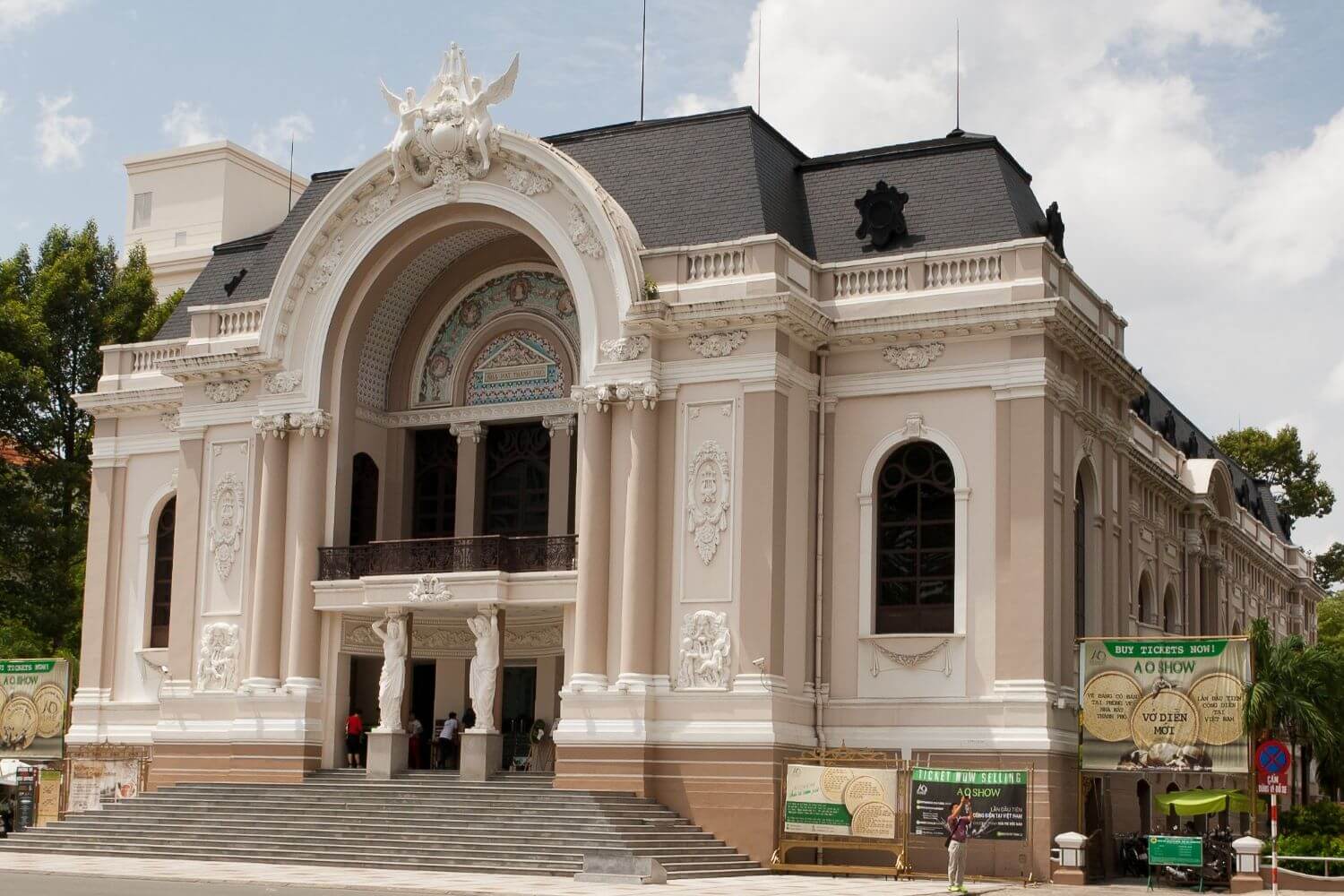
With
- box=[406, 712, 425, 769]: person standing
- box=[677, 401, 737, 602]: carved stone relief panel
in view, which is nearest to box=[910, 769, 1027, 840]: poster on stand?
box=[677, 401, 737, 602]: carved stone relief panel

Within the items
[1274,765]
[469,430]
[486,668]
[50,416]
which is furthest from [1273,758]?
[50,416]

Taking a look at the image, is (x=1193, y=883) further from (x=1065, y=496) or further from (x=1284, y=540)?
(x=1284, y=540)

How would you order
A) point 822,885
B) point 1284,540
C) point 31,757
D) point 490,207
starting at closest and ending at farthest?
point 822,885 < point 490,207 < point 31,757 < point 1284,540

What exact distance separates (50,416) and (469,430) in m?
19.0

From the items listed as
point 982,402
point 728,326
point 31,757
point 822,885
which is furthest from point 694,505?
point 31,757

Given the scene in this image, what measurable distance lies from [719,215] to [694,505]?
5.70 m

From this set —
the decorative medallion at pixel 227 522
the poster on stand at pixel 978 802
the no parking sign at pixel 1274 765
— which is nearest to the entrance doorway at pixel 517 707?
the decorative medallion at pixel 227 522

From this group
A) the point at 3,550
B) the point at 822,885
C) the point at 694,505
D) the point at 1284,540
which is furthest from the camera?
the point at 1284,540

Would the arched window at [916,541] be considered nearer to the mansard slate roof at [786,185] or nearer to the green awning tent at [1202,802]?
the mansard slate roof at [786,185]

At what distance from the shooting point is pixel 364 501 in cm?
3869

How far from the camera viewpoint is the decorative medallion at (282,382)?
1471 inches

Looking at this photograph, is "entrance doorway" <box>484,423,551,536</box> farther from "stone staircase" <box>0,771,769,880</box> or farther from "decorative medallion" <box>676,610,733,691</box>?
"decorative medallion" <box>676,610,733,691</box>

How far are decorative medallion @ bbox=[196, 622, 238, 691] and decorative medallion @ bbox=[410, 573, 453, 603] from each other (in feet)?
14.7

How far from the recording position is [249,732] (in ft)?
119
